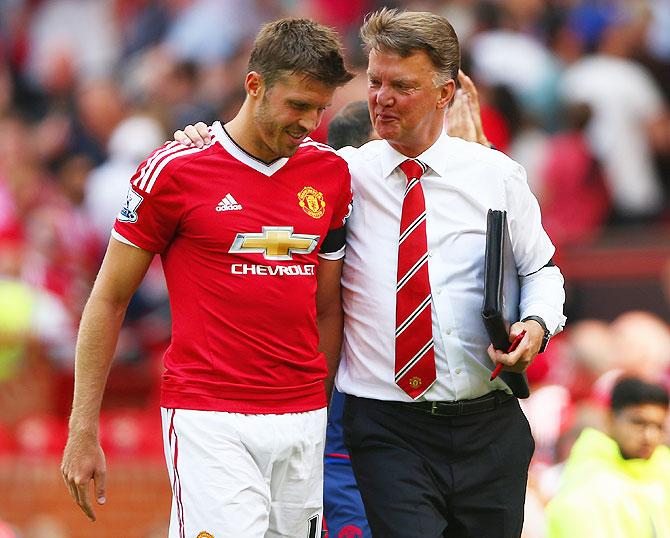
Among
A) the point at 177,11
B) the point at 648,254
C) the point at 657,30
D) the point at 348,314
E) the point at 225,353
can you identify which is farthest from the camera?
the point at 177,11

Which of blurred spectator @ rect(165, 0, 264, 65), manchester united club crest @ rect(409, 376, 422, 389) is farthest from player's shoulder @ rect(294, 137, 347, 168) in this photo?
blurred spectator @ rect(165, 0, 264, 65)

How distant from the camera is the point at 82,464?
4793mm

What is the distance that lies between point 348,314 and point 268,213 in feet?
1.75

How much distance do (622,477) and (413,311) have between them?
2.13m

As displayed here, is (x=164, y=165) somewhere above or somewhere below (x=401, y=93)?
below

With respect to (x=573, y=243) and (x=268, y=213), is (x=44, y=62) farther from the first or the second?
(x=268, y=213)

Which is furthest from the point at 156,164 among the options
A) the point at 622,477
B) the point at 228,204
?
the point at 622,477

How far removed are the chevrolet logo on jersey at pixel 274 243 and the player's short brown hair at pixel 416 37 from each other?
68cm

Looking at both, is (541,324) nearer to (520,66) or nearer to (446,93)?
(446,93)

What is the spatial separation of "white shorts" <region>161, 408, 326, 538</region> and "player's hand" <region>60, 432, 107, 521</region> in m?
0.24

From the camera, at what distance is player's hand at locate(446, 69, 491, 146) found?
5.64 metres

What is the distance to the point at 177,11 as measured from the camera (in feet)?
47.8

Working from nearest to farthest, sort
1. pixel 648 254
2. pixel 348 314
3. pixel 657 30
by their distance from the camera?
pixel 348 314
pixel 648 254
pixel 657 30

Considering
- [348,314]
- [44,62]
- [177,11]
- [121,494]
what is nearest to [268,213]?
[348,314]
